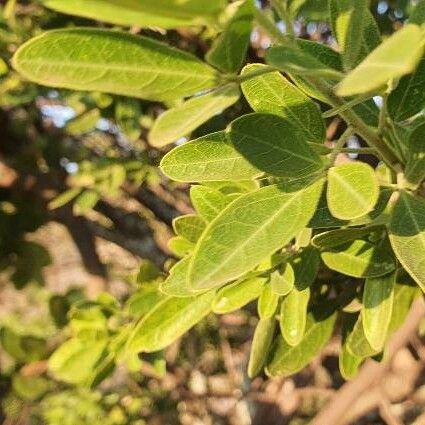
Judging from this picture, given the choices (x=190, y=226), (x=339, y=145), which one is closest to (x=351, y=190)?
(x=339, y=145)

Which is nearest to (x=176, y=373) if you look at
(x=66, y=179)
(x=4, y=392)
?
(x=4, y=392)

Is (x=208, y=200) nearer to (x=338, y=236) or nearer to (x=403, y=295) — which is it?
(x=338, y=236)

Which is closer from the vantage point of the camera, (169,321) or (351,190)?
(351,190)

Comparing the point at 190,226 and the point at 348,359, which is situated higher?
the point at 190,226

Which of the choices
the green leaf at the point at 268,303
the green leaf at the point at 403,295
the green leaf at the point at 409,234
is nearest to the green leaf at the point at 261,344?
the green leaf at the point at 268,303

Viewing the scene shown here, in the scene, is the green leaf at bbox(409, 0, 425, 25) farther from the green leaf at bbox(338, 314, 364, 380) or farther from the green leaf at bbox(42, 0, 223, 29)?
the green leaf at bbox(338, 314, 364, 380)

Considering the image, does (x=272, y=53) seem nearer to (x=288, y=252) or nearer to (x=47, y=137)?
(x=288, y=252)

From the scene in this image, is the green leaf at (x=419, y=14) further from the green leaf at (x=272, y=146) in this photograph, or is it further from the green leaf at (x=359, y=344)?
the green leaf at (x=359, y=344)
